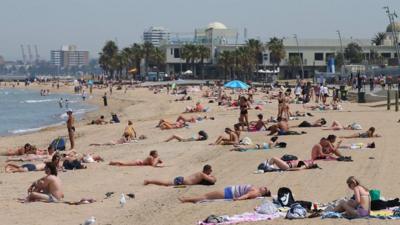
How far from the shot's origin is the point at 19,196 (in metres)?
12.0

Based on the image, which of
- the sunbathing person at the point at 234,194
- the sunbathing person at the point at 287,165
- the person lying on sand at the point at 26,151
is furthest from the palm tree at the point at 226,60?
the sunbathing person at the point at 234,194

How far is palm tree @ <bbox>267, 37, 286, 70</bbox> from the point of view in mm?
95312

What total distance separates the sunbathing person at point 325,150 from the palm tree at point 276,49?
80.4m

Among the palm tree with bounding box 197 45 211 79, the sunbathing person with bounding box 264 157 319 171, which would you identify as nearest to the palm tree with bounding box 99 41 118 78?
the palm tree with bounding box 197 45 211 79

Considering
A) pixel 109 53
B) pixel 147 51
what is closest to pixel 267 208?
pixel 147 51

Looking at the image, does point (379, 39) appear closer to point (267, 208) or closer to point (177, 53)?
point (177, 53)

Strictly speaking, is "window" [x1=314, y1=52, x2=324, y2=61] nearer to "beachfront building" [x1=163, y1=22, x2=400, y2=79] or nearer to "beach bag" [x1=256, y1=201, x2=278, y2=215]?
"beachfront building" [x1=163, y1=22, x2=400, y2=79]

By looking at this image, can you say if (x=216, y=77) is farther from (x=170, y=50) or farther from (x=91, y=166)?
(x=91, y=166)

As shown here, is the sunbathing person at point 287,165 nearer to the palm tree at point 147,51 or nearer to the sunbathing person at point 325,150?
the sunbathing person at point 325,150

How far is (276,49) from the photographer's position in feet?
313

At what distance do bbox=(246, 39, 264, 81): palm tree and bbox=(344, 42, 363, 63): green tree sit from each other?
41.6 feet

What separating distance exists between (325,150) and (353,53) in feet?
277

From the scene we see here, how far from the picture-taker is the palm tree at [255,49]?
98194 millimetres

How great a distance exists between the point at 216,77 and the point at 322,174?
97600mm
